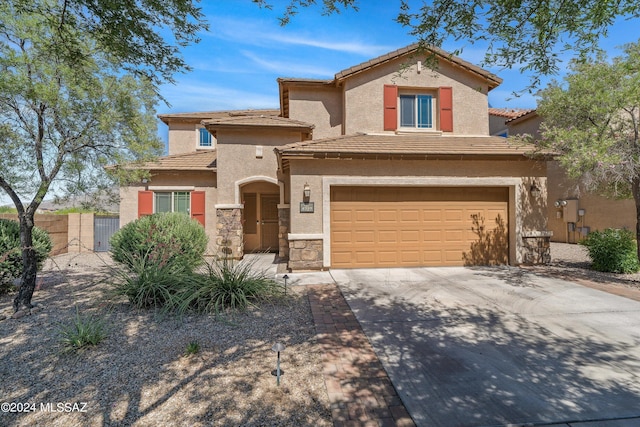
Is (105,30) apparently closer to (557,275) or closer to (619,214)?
(557,275)

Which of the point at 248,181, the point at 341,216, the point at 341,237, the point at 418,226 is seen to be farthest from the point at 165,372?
the point at 248,181

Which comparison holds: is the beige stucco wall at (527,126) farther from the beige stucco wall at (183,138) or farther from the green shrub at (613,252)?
the beige stucco wall at (183,138)

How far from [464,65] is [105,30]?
11.7 metres

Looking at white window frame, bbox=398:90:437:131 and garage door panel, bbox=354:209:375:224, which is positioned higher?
white window frame, bbox=398:90:437:131

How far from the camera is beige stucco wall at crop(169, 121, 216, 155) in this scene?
1659 centimetres

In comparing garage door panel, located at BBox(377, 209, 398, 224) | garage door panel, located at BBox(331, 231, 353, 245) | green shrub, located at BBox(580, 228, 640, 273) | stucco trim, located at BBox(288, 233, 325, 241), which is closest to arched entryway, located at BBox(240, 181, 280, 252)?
stucco trim, located at BBox(288, 233, 325, 241)

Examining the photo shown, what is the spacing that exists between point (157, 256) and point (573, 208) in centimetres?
1815

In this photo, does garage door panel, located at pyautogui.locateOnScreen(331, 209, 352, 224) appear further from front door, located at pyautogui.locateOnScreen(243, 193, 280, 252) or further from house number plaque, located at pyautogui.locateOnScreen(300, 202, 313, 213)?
front door, located at pyautogui.locateOnScreen(243, 193, 280, 252)

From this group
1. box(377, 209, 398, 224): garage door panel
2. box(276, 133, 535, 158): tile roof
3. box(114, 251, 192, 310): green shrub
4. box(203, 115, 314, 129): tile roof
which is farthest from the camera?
box(203, 115, 314, 129): tile roof

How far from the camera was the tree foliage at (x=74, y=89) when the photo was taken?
445cm

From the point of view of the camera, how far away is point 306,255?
869cm

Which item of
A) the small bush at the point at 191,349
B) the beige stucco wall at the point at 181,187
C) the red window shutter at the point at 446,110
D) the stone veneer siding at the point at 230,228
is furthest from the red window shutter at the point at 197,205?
the red window shutter at the point at 446,110

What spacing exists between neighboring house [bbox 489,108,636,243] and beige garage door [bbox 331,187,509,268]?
6.84 metres

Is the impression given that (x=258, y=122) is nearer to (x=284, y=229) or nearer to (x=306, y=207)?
(x=284, y=229)
